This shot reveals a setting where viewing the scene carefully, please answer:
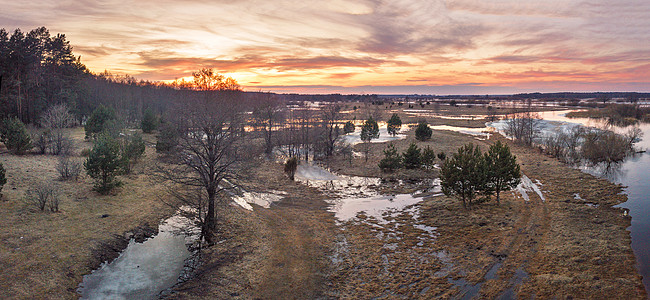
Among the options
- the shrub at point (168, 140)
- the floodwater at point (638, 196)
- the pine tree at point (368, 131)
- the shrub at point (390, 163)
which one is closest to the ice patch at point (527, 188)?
the floodwater at point (638, 196)

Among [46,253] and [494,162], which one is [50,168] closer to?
[46,253]

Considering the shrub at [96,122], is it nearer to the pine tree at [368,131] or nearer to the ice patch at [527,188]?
the pine tree at [368,131]

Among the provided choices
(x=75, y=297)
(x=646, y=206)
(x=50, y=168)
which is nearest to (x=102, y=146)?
(x=50, y=168)

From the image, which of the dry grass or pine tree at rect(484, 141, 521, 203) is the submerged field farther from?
pine tree at rect(484, 141, 521, 203)

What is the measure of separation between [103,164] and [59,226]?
5.76 metres

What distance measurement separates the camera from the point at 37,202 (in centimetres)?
1964

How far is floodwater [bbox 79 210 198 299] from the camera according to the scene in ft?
43.7

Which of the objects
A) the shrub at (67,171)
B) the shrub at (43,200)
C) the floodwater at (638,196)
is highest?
the shrub at (67,171)

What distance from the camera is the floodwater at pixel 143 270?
13.3 metres

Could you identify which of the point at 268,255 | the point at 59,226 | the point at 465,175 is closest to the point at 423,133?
the point at 465,175

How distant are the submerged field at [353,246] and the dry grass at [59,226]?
0.05 m

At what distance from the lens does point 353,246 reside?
59.0ft

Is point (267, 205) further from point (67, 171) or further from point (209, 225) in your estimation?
point (67, 171)

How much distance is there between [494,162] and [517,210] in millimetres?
3456
